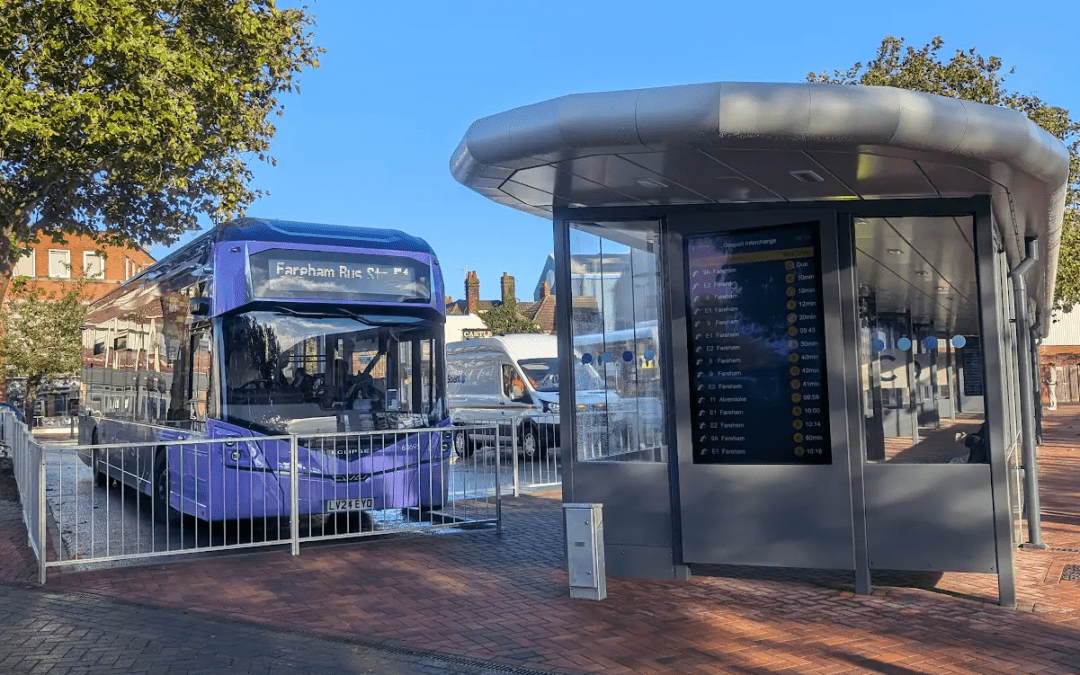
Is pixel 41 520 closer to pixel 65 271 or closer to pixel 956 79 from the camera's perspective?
pixel 956 79

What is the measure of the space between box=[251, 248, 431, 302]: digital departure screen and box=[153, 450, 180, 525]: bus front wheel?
231 centimetres

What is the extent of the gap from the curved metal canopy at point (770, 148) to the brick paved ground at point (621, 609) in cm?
280

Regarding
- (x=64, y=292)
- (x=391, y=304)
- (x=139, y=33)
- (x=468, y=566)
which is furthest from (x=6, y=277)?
(x=64, y=292)

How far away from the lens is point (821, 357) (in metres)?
7.47

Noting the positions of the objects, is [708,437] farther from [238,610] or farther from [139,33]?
[139,33]

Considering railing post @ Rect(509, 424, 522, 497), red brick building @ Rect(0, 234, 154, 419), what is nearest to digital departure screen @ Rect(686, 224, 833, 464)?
railing post @ Rect(509, 424, 522, 497)

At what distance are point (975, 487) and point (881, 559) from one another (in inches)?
32.4

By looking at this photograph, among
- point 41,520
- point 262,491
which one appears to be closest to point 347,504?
point 262,491

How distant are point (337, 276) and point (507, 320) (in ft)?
158

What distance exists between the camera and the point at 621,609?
23.4 feet

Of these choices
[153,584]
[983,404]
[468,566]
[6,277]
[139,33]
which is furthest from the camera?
[6,277]

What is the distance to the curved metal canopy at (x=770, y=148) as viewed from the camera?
5672mm

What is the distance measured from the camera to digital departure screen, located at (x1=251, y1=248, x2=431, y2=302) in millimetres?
10586

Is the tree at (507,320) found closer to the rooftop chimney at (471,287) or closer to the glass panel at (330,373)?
the rooftop chimney at (471,287)
